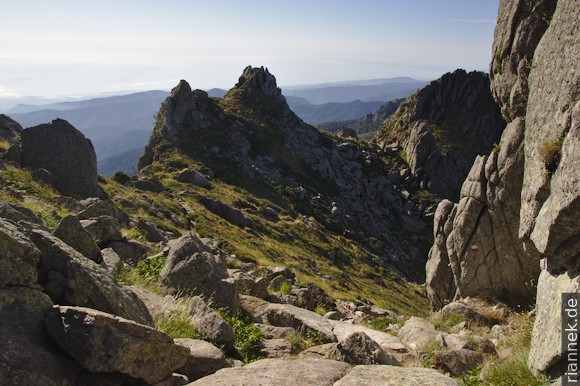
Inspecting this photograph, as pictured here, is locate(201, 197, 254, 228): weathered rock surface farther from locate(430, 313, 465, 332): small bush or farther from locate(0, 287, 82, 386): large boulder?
locate(0, 287, 82, 386): large boulder

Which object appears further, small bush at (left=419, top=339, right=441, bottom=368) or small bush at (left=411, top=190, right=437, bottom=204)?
small bush at (left=411, top=190, right=437, bottom=204)

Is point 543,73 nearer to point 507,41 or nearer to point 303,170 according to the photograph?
point 507,41

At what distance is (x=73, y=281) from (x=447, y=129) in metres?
114

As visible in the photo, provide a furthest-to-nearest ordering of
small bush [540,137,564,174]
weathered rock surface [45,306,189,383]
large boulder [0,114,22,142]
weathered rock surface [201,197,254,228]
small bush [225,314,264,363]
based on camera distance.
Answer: weathered rock surface [201,197,254,228], large boulder [0,114,22,142], small bush [540,137,564,174], small bush [225,314,264,363], weathered rock surface [45,306,189,383]

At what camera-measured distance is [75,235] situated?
1177 cm

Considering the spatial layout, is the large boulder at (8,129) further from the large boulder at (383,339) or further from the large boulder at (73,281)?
the large boulder at (383,339)

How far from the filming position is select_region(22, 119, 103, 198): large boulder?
30703 mm

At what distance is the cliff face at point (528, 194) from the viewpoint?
8.94m

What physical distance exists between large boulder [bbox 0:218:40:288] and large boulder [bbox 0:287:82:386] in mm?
169

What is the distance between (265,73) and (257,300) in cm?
10463

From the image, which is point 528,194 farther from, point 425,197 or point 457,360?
point 425,197

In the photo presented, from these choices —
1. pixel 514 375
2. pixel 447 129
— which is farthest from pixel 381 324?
pixel 447 129

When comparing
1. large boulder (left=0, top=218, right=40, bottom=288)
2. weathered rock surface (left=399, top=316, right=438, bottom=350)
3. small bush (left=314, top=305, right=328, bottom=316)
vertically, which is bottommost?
small bush (left=314, top=305, right=328, bottom=316)

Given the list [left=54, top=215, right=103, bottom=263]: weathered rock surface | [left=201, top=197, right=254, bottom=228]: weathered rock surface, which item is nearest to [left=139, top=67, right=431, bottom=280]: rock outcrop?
[left=201, top=197, right=254, bottom=228]: weathered rock surface
